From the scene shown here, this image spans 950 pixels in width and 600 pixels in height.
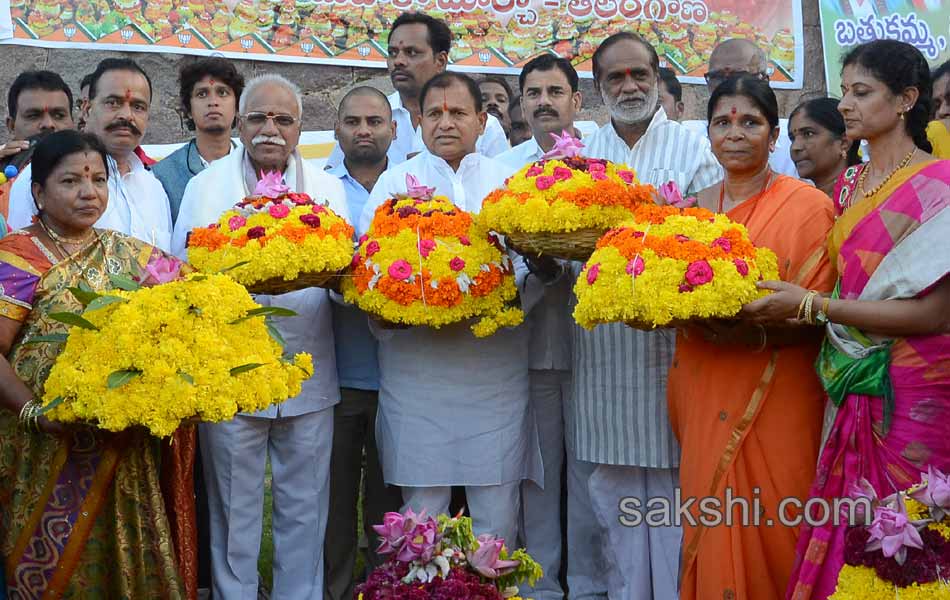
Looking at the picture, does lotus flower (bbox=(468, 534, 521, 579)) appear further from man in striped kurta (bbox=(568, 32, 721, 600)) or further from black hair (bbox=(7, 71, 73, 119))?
black hair (bbox=(7, 71, 73, 119))

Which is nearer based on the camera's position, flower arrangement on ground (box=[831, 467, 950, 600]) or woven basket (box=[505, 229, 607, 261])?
flower arrangement on ground (box=[831, 467, 950, 600])

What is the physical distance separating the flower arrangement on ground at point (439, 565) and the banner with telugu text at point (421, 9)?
5.69 metres

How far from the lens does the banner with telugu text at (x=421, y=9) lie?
823cm

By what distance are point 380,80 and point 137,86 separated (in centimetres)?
351

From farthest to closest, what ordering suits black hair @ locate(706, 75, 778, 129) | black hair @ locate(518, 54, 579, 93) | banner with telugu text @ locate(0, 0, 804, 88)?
banner with telugu text @ locate(0, 0, 804, 88), black hair @ locate(518, 54, 579, 93), black hair @ locate(706, 75, 778, 129)

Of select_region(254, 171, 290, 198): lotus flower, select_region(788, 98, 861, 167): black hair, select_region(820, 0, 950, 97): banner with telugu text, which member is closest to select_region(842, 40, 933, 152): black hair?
select_region(788, 98, 861, 167): black hair

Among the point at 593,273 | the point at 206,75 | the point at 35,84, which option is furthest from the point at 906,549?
the point at 35,84

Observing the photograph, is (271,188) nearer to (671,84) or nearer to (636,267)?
(636,267)

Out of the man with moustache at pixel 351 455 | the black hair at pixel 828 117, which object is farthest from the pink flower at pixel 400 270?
the black hair at pixel 828 117

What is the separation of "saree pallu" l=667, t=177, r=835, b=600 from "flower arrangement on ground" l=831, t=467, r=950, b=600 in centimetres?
71

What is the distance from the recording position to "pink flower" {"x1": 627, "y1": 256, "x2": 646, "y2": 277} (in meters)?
4.21

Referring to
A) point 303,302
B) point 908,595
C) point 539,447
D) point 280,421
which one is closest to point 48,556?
point 280,421

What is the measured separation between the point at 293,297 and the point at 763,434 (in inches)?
92.6

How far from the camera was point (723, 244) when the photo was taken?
426 centimetres
